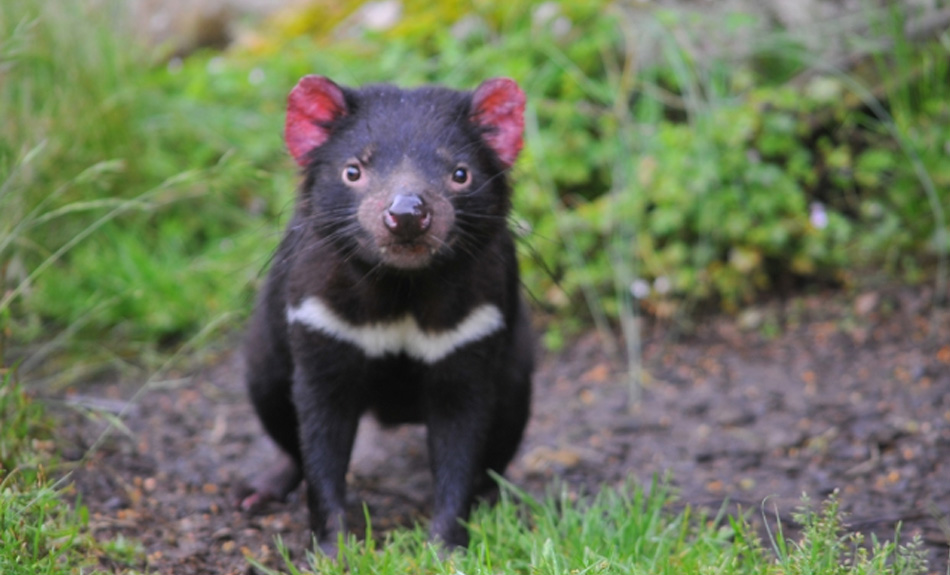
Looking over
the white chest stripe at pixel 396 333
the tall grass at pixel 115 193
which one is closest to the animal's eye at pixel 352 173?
the white chest stripe at pixel 396 333

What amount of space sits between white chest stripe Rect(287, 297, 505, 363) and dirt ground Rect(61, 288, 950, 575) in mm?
635

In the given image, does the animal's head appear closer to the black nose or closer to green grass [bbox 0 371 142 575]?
the black nose

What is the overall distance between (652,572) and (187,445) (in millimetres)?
2094

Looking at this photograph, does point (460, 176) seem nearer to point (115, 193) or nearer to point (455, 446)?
point (455, 446)

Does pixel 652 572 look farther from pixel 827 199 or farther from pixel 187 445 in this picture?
pixel 827 199

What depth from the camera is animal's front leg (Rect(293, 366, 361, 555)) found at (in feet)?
9.36

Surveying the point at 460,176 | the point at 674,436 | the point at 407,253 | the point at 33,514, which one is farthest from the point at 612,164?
the point at 33,514

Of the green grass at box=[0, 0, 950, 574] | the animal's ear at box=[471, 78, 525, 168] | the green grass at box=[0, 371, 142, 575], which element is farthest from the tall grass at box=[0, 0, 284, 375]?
the animal's ear at box=[471, 78, 525, 168]

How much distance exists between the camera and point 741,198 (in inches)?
177

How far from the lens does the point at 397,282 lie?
280 centimetres

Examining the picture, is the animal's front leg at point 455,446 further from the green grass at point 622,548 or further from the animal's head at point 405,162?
the animal's head at point 405,162

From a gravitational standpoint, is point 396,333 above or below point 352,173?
below

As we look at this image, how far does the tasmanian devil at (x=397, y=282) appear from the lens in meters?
2.74

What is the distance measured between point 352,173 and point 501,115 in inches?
18.2
